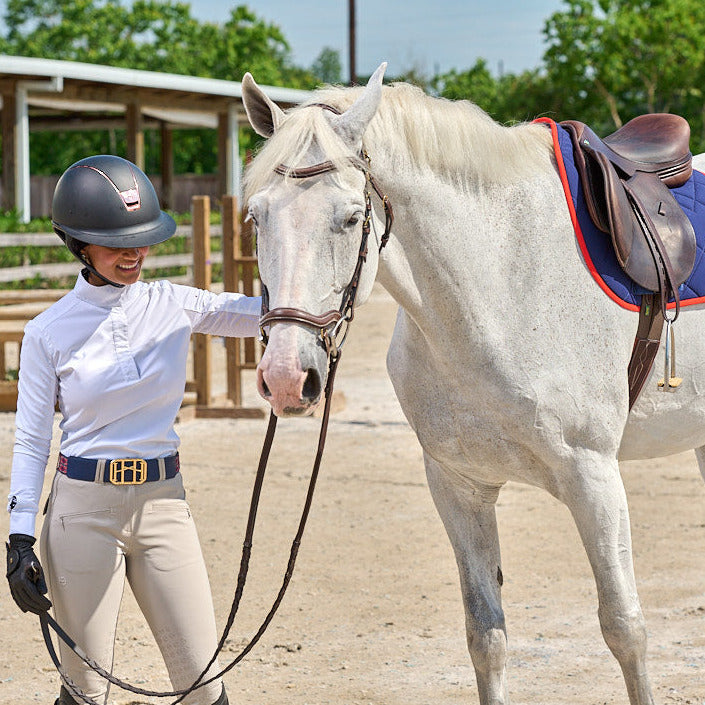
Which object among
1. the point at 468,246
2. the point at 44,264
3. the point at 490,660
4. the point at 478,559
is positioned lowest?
the point at 490,660

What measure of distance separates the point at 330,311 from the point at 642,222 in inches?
43.4

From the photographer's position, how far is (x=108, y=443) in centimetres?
252

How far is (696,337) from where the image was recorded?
305 centimetres

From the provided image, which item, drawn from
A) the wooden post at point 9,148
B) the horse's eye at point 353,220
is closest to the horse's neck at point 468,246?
the horse's eye at point 353,220

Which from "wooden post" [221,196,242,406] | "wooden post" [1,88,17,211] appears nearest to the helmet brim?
"wooden post" [221,196,242,406]

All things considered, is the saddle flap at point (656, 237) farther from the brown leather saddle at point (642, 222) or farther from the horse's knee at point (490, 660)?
the horse's knee at point (490, 660)

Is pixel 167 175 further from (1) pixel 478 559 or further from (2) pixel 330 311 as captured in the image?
(2) pixel 330 311

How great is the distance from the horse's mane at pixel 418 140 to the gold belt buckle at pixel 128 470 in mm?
708

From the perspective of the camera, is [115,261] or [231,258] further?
[231,258]

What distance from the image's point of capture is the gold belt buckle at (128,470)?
251 cm

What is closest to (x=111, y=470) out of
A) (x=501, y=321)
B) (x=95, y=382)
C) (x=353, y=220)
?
(x=95, y=382)

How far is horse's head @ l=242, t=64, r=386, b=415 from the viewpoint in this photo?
7.33 ft

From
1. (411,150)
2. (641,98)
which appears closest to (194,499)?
(411,150)

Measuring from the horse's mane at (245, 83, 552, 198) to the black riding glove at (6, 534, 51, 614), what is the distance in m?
0.98
